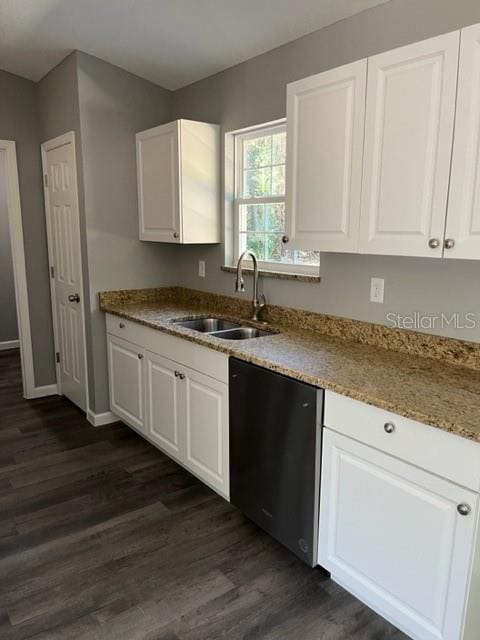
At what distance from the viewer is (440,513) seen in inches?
58.9

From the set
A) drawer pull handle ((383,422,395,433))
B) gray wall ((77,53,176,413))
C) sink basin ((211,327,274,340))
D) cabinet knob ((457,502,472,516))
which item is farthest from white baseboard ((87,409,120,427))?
cabinet knob ((457,502,472,516))

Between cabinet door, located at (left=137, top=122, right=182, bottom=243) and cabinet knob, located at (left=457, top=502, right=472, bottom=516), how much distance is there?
2.21 metres

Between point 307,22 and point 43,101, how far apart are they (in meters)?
2.16

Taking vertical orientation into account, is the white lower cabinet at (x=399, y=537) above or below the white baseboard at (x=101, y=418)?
above

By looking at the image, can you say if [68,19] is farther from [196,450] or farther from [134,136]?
[196,450]

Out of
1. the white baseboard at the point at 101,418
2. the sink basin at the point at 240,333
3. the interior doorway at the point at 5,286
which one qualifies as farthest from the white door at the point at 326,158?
the interior doorway at the point at 5,286

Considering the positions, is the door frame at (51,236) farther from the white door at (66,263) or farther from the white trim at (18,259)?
the white trim at (18,259)

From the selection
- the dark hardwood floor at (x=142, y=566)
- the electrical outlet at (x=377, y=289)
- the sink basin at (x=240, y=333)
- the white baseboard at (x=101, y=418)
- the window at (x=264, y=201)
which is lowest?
the dark hardwood floor at (x=142, y=566)

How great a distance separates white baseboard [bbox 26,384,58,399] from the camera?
4076 mm

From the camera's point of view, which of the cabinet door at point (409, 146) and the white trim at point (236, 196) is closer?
the cabinet door at point (409, 146)

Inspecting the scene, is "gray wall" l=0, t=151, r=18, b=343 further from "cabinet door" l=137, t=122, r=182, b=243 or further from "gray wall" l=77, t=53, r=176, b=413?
"cabinet door" l=137, t=122, r=182, b=243

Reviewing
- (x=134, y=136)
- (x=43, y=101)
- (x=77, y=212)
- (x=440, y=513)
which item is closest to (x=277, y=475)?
(x=440, y=513)

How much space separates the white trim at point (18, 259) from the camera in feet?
12.0

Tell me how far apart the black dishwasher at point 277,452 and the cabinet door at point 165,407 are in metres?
0.51
